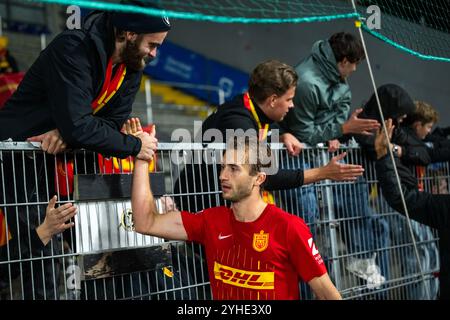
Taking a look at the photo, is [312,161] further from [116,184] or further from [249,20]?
[249,20]

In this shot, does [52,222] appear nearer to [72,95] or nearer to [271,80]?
[72,95]

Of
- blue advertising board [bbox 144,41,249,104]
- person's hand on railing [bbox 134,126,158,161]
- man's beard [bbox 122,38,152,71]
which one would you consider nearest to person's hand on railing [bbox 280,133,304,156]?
person's hand on railing [bbox 134,126,158,161]

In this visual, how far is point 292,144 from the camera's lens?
4012 millimetres

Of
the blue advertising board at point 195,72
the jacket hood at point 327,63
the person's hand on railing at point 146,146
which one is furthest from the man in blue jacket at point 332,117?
the blue advertising board at point 195,72

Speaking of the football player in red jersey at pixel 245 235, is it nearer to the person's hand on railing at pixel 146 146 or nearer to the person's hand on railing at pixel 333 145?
the person's hand on railing at pixel 146 146

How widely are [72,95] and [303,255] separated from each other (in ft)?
4.41

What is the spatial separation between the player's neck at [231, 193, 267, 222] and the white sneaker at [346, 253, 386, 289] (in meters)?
1.40

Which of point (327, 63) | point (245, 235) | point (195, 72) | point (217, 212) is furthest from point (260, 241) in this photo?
point (195, 72)

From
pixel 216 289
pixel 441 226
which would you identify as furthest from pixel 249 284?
pixel 441 226

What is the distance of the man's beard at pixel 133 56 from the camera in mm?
3061

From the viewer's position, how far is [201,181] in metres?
3.62

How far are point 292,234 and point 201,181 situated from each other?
2.56 feet

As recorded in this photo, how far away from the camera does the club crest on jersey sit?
308 centimetres

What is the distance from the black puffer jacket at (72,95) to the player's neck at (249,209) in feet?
1.97
